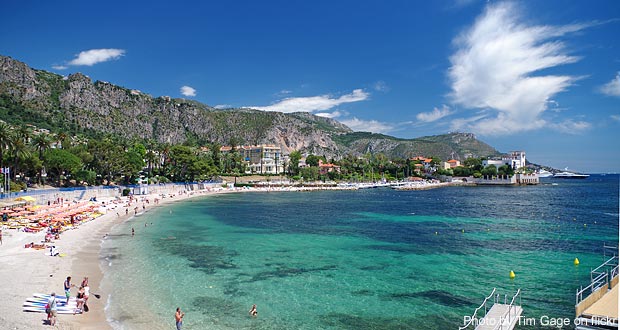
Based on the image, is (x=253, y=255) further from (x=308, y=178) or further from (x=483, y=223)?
(x=308, y=178)

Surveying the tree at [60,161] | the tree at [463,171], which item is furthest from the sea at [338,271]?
the tree at [463,171]

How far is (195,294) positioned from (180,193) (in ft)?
253

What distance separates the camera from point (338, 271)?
2664 centimetres

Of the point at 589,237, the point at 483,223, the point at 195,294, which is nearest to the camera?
the point at 195,294

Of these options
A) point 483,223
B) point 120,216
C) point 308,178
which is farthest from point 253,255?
point 308,178

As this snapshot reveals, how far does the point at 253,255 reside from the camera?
31.1 m

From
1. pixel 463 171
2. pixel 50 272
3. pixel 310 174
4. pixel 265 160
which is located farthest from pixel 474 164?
pixel 50 272

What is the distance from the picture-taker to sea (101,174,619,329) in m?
18.7

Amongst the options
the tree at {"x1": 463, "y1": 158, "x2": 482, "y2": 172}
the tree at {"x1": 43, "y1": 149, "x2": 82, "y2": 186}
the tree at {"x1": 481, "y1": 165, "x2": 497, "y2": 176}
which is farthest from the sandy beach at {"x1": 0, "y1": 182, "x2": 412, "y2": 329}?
the tree at {"x1": 463, "y1": 158, "x2": 482, "y2": 172}

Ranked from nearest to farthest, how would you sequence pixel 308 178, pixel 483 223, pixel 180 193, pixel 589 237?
pixel 589 237 → pixel 483 223 → pixel 180 193 → pixel 308 178

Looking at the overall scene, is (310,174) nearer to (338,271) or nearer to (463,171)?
(463,171)

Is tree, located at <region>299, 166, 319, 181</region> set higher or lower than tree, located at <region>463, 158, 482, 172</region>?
lower

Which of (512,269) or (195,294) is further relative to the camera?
(512,269)

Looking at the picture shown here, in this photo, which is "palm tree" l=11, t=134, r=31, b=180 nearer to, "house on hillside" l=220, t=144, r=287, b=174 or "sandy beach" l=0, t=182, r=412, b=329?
"sandy beach" l=0, t=182, r=412, b=329
